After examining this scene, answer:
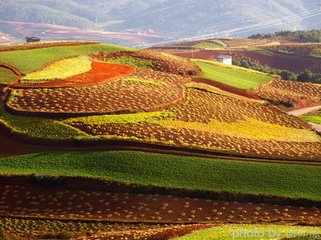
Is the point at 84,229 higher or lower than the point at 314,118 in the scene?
lower

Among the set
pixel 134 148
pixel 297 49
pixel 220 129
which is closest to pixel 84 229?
pixel 134 148

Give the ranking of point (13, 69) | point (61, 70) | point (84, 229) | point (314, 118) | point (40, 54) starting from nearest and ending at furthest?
point (84, 229) → point (13, 69) → point (61, 70) → point (314, 118) → point (40, 54)

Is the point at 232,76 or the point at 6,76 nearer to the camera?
the point at 6,76

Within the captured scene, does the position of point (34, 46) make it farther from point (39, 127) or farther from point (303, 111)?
point (303, 111)

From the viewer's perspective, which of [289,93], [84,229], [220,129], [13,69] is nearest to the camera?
[84,229]

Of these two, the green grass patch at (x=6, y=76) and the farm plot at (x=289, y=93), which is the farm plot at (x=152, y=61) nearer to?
the farm plot at (x=289, y=93)

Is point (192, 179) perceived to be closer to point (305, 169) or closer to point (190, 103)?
point (305, 169)

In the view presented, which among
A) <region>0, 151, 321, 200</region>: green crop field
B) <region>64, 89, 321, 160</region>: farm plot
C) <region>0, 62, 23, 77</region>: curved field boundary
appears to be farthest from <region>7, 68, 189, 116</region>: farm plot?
<region>0, 151, 321, 200</region>: green crop field

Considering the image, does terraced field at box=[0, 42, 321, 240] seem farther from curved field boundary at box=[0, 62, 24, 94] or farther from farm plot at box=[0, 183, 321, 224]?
curved field boundary at box=[0, 62, 24, 94]

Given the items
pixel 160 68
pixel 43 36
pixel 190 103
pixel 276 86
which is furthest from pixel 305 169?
pixel 43 36
